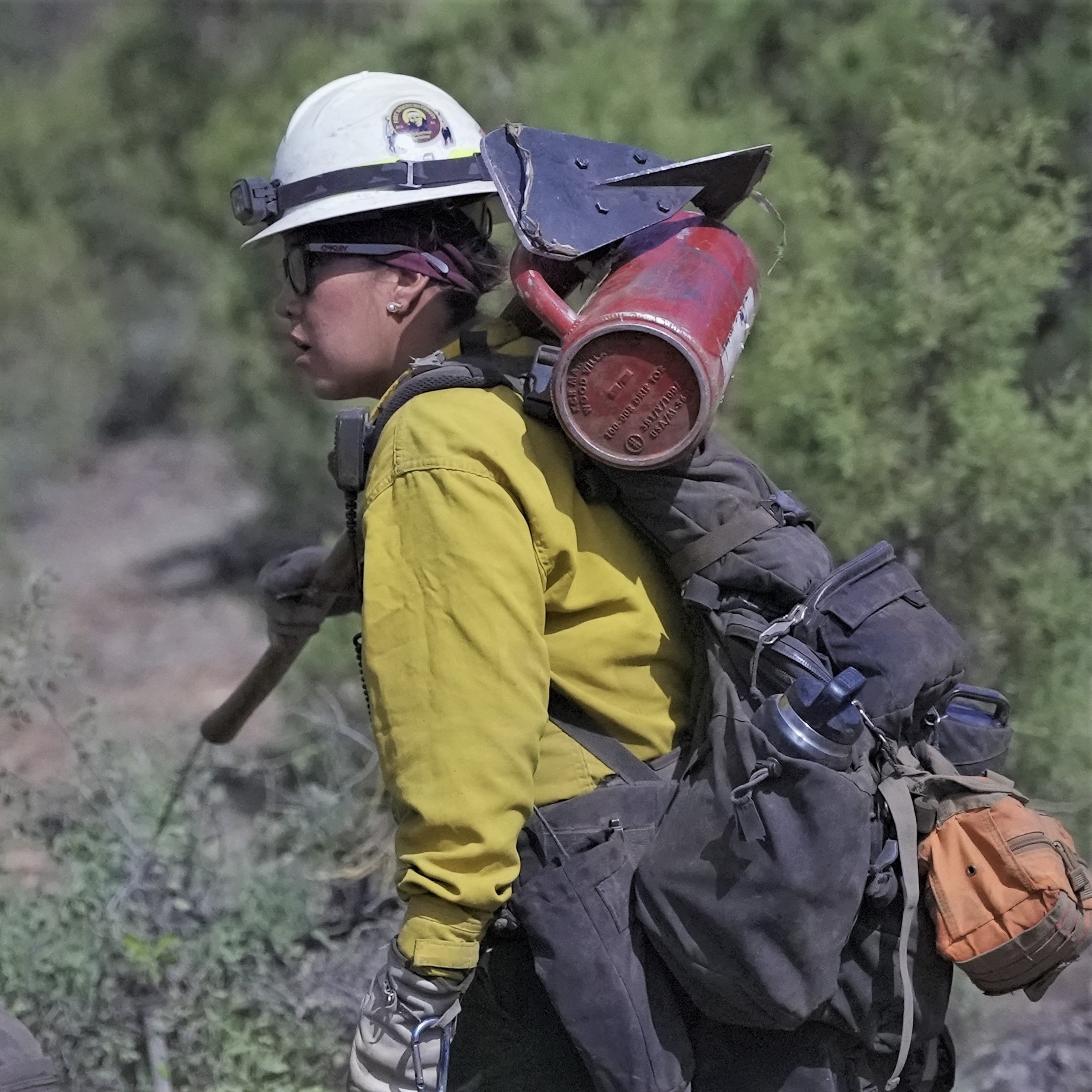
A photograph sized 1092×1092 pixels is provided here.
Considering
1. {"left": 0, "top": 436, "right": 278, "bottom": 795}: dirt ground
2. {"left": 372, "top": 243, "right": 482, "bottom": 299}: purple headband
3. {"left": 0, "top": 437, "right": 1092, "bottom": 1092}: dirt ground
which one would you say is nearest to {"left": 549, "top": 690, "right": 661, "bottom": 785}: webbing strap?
{"left": 372, "top": 243, "right": 482, "bottom": 299}: purple headband

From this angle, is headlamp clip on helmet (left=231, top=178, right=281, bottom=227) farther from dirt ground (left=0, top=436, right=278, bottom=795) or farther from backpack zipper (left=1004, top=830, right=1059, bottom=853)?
dirt ground (left=0, top=436, right=278, bottom=795)

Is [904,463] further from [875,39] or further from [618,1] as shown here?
[618,1]

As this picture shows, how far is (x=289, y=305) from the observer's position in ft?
6.81

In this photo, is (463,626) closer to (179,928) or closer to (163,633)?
(179,928)

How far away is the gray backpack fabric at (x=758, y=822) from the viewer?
5.35ft

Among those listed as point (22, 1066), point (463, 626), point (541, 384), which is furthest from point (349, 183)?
point (22, 1066)

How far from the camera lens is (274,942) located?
3.54 metres

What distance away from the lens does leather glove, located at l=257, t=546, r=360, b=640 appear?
101 inches

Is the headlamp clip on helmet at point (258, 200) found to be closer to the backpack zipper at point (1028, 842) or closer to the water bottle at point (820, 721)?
the water bottle at point (820, 721)

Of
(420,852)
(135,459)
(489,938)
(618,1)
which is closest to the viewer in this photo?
(420,852)

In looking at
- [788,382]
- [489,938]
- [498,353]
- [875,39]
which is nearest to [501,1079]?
[489,938]

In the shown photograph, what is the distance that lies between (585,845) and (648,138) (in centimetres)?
337

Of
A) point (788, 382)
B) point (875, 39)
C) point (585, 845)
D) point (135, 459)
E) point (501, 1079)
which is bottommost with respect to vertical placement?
point (135, 459)

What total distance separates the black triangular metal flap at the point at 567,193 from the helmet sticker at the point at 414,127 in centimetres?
27
